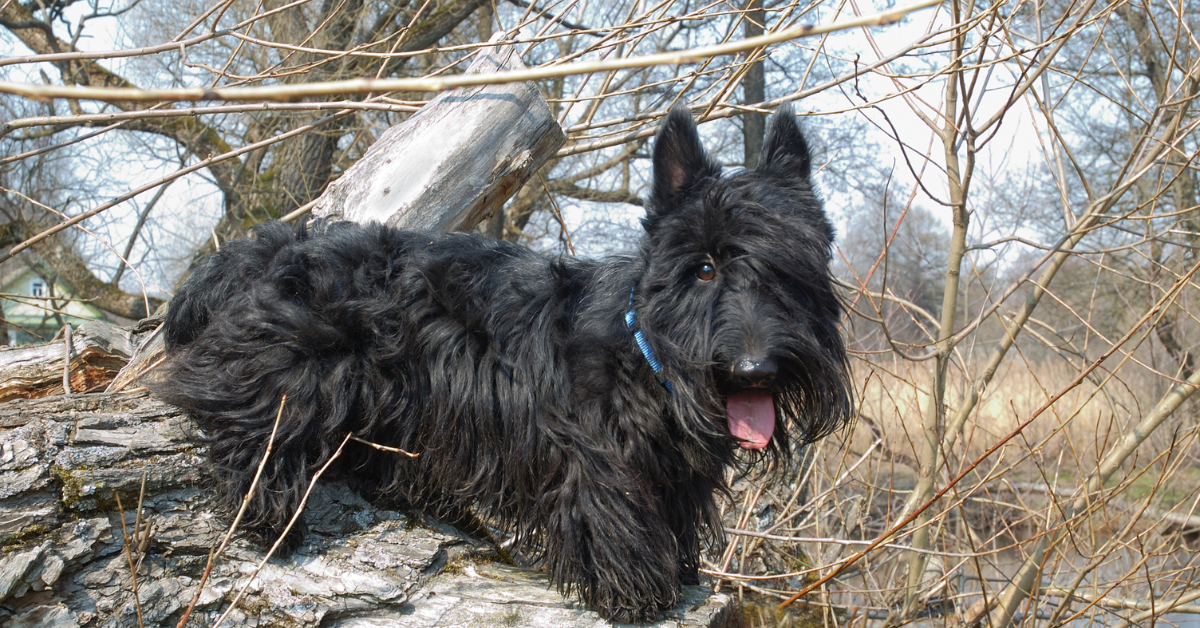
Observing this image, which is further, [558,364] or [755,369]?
[558,364]

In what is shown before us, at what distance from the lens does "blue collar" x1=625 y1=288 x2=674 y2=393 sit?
2.71 meters

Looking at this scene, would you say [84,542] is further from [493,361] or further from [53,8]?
[53,8]

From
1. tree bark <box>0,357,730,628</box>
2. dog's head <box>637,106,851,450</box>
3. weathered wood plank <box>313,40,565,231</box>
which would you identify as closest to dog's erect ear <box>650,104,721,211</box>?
dog's head <box>637,106,851,450</box>

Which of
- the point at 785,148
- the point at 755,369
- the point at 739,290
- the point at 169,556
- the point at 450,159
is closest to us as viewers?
the point at 755,369

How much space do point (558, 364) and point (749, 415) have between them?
74cm

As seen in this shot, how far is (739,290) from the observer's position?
2.59 meters

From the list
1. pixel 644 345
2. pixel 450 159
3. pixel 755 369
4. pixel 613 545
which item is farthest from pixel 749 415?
pixel 450 159

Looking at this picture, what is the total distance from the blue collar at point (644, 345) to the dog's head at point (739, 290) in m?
0.05

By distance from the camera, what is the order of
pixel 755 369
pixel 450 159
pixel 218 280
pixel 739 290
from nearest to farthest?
pixel 755 369
pixel 739 290
pixel 218 280
pixel 450 159

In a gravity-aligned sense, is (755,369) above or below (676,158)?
below

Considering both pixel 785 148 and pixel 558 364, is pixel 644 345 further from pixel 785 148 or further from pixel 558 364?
pixel 785 148

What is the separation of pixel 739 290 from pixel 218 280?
2189 mm

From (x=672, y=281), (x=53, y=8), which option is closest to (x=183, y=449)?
(x=672, y=281)

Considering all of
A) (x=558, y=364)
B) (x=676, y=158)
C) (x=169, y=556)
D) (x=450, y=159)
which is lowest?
(x=169, y=556)
